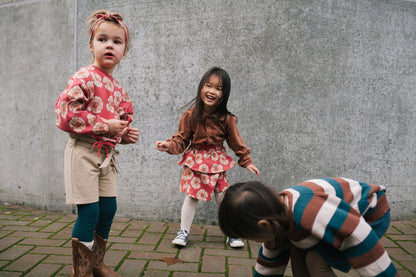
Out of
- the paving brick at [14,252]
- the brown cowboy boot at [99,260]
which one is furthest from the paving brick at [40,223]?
the brown cowboy boot at [99,260]

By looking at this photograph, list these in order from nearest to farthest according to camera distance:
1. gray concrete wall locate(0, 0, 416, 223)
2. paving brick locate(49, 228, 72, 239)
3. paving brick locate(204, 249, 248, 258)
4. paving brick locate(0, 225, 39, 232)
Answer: paving brick locate(204, 249, 248, 258) → paving brick locate(49, 228, 72, 239) → paving brick locate(0, 225, 39, 232) → gray concrete wall locate(0, 0, 416, 223)

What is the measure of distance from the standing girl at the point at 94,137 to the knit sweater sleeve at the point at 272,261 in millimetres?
949

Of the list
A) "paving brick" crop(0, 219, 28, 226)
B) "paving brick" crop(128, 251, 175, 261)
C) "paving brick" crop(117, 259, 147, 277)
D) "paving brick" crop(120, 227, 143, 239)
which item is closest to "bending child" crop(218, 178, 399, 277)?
"paving brick" crop(117, 259, 147, 277)

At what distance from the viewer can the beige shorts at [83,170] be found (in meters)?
1.84

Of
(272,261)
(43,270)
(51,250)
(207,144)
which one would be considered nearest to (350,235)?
(272,261)

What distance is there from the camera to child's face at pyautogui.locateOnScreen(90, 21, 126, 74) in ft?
6.45

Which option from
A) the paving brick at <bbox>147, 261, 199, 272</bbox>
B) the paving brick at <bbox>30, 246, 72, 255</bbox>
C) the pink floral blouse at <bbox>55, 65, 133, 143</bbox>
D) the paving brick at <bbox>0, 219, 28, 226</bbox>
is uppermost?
the pink floral blouse at <bbox>55, 65, 133, 143</bbox>

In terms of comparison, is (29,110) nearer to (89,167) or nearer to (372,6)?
(89,167)

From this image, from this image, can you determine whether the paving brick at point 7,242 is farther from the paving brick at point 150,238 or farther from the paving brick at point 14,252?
the paving brick at point 150,238

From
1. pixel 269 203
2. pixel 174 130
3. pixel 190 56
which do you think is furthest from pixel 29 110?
pixel 269 203

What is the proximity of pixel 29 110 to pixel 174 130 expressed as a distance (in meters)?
1.69

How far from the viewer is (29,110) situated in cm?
364

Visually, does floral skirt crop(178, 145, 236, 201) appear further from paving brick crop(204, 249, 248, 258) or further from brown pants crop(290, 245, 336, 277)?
brown pants crop(290, 245, 336, 277)

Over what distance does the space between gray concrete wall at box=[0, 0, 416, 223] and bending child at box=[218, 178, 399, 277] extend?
162cm
